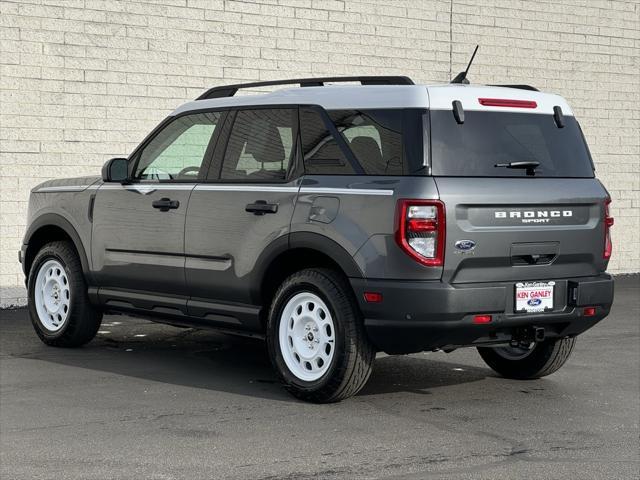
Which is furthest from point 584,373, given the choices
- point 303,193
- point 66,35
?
point 66,35

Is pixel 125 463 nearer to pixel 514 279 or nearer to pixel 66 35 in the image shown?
pixel 514 279

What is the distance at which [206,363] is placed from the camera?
9539mm

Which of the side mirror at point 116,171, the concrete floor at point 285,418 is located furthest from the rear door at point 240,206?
the side mirror at point 116,171

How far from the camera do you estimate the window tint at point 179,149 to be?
898 cm

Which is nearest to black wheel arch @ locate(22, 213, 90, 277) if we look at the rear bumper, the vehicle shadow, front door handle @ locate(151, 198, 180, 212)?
the vehicle shadow

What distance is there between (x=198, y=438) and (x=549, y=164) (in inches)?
115

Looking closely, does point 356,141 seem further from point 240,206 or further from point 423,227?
point 240,206

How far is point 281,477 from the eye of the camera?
6.00 metres

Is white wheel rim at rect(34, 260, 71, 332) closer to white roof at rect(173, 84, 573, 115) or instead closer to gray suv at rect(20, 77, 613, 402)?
gray suv at rect(20, 77, 613, 402)

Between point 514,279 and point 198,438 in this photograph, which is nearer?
point 198,438

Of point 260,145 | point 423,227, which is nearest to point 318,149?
point 260,145

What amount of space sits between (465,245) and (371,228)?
0.56m

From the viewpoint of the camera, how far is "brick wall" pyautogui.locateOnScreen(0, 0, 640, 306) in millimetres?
13125

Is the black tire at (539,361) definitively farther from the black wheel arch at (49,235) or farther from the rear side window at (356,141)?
the black wheel arch at (49,235)
